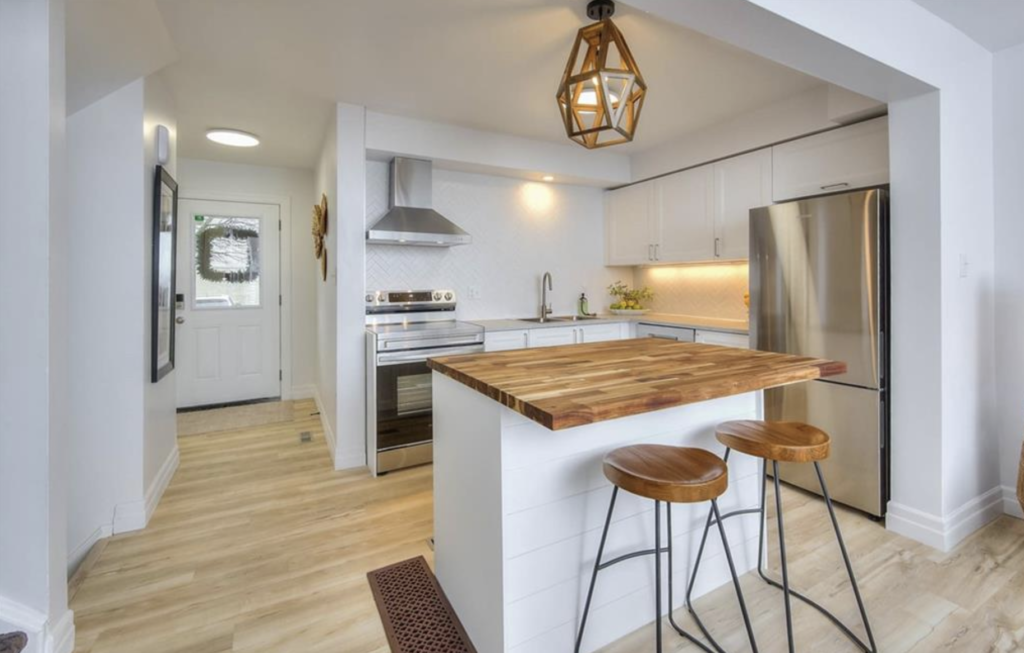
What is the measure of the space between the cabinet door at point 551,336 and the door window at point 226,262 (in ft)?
10.4

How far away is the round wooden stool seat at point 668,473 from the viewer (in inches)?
48.7

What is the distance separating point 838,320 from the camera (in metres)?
2.49

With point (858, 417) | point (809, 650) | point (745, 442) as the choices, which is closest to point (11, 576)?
point (745, 442)

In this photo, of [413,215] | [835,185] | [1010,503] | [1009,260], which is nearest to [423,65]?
[413,215]

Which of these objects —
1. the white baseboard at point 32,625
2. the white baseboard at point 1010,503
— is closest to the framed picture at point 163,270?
the white baseboard at point 32,625

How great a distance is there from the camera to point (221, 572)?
2.02 metres

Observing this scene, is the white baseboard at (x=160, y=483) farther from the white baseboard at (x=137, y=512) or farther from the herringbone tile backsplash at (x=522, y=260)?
the herringbone tile backsplash at (x=522, y=260)

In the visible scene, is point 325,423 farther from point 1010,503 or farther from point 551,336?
point 1010,503

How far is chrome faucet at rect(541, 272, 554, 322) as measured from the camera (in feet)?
14.1

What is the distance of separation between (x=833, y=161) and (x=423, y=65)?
2.57m

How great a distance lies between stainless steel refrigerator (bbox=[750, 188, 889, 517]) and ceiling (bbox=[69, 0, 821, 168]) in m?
0.94

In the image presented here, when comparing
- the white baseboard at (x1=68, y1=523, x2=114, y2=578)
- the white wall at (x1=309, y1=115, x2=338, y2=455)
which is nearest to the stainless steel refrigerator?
the white wall at (x1=309, y1=115, x2=338, y2=455)

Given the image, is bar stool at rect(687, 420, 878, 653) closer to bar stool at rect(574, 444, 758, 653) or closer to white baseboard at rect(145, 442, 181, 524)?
bar stool at rect(574, 444, 758, 653)

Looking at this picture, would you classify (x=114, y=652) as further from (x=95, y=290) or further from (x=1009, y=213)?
(x=1009, y=213)
